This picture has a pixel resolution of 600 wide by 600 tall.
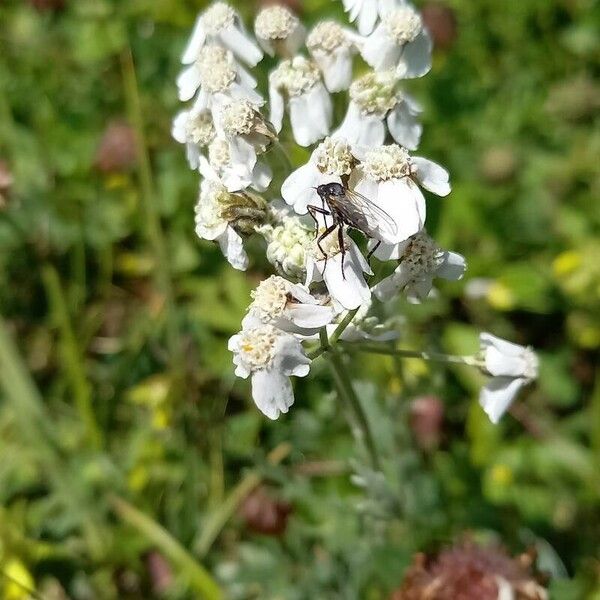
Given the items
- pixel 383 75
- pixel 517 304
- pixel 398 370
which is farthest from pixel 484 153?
pixel 383 75

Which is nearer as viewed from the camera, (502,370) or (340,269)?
(340,269)

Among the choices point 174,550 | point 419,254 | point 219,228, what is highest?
point 219,228

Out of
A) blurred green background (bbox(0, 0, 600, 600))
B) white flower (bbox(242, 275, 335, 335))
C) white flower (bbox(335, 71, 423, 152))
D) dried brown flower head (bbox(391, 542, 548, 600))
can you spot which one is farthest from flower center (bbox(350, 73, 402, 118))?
dried brown flower head (bbox(391, 542, 548, 600))

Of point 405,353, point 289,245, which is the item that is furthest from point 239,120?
point 405,353

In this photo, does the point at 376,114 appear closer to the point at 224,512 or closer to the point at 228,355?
the point at 228,355

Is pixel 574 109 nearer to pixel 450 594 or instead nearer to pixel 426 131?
pixel 426 131

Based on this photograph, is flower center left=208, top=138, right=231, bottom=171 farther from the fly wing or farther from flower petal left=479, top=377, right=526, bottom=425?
flower petal left=479, top=377, right=526, bottom=425

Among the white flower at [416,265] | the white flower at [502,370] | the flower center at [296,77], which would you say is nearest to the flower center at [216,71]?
the flower center at [296,77]
